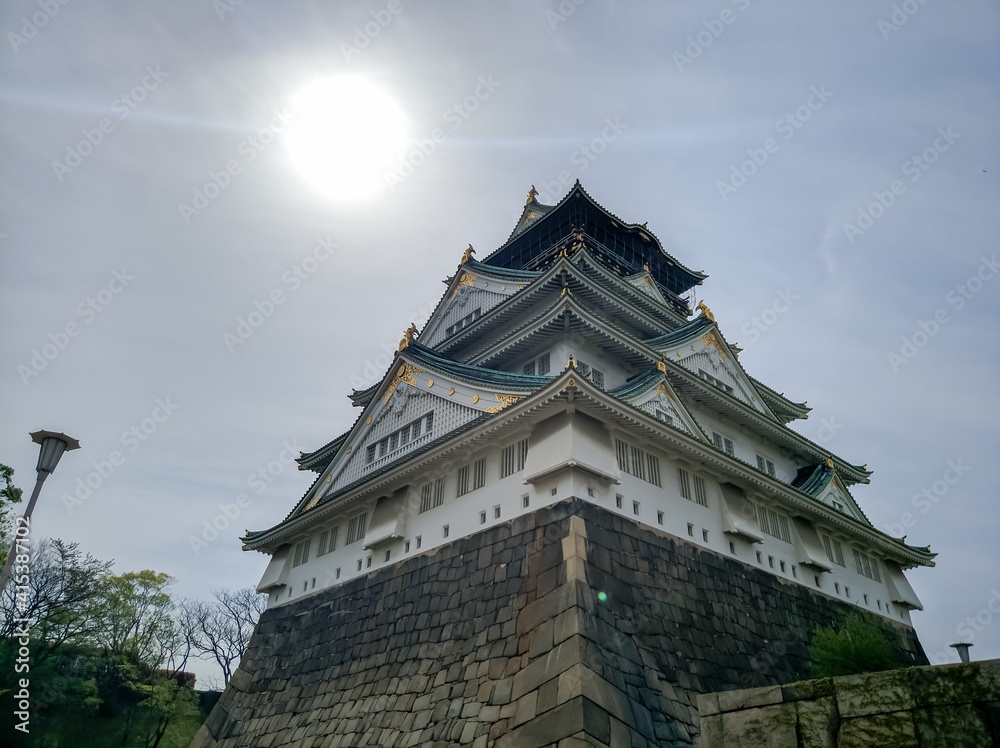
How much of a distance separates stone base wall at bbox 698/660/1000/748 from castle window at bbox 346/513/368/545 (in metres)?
12.8

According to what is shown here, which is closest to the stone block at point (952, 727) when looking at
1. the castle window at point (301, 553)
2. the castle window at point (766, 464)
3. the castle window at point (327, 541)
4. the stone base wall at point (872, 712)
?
the stone base wall at point (872, 712)

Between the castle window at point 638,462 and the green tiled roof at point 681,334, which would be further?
the green tiled roof at point 681,334

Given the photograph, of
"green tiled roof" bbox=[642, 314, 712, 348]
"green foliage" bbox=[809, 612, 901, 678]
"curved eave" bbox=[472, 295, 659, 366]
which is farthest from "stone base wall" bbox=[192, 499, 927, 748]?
"green tiled roof" bbox=[642, 314, 712, 348]

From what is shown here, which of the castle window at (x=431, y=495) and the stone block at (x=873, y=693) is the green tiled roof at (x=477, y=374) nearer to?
the castle window at (x=431, y=495)

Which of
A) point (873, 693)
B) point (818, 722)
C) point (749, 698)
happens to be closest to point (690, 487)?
point (749, 698)

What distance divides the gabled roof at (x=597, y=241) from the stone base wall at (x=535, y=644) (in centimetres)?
1615

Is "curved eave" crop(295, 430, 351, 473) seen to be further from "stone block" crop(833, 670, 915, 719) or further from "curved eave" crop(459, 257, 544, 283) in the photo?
"stone block" crop(833, 670, 915, 719)

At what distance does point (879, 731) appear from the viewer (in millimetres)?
5945

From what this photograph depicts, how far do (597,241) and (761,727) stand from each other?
24611 millimetres

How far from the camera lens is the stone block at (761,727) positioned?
21.5 ft

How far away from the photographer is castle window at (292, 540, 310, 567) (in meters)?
20.1

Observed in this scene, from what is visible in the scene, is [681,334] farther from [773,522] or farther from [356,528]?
[356,528]

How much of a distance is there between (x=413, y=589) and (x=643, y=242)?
69.3 ft

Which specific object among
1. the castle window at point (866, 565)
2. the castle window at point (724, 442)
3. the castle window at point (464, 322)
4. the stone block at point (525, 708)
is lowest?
the stone block at point (525, 708)
